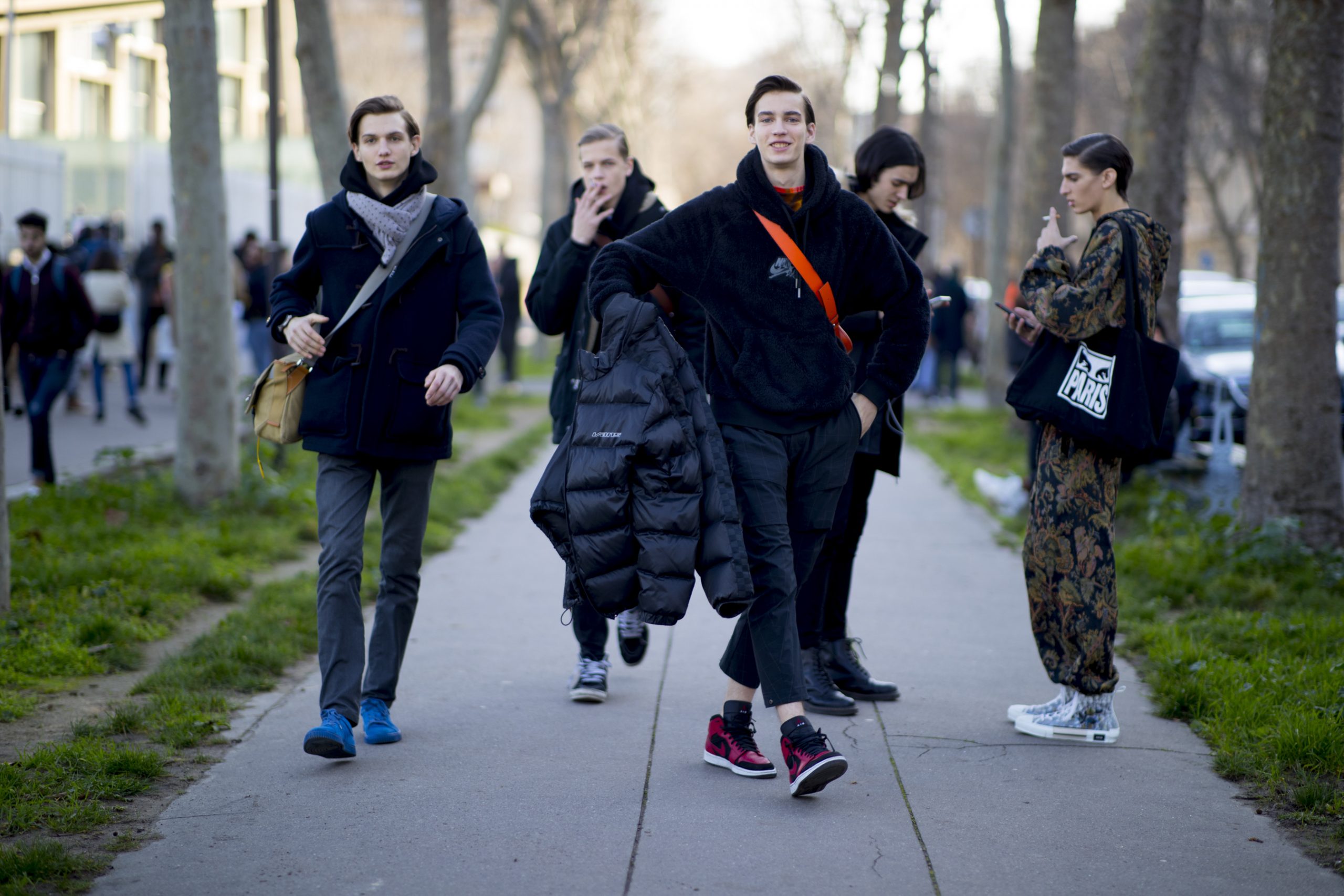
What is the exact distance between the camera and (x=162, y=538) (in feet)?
28.1

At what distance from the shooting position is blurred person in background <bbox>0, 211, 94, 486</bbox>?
11.3 meters

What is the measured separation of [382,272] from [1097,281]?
2.40 m

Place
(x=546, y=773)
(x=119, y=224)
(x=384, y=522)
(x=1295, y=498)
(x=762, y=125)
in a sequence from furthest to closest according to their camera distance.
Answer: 1. (x=119, y=224)
2. (x=1295, y=498)
3. (x=384, y=522)
4. (x=546, y=773)
5. (x=762, y=125)

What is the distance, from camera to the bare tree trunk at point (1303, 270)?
8.01 m

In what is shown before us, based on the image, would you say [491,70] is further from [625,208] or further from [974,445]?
[625,208]

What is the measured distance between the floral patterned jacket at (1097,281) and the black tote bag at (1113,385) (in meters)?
0.03

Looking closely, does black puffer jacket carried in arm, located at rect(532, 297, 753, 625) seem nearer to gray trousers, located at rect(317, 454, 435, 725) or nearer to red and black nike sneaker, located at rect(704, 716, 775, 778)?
red and black nike sneaker, located at rect(704, 716, 775, 778)

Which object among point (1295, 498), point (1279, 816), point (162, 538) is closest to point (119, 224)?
point (162, 538)

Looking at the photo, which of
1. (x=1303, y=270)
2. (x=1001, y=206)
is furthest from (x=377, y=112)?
(x=1001, y=206)

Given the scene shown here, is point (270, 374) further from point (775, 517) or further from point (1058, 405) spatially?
point (1058, 405)

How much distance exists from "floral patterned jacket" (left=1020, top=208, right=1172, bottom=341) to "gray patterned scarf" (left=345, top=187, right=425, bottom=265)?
2.14m

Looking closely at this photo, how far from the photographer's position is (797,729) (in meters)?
4.41

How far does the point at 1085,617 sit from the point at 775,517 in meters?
1.36

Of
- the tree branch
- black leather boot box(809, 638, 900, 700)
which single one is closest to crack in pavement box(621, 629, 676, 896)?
black leather boot box(809, 638, 900, 700)
